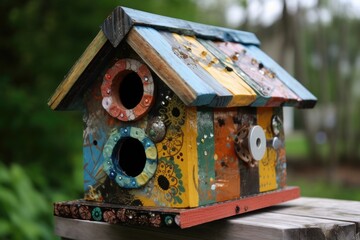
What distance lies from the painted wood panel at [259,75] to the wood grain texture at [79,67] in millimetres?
591

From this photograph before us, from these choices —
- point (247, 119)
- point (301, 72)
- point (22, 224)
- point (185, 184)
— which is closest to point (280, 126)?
point (247, 119)

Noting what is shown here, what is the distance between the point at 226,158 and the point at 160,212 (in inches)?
16.4

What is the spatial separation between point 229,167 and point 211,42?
67 centimetres

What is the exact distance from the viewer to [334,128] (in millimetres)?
11273

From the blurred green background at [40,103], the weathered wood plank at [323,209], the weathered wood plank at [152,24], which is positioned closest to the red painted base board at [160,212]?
the weathered wood plank at [323,209]

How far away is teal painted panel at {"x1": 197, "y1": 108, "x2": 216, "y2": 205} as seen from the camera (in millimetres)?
2176

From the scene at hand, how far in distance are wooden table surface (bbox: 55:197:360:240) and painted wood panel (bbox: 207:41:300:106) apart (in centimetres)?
53

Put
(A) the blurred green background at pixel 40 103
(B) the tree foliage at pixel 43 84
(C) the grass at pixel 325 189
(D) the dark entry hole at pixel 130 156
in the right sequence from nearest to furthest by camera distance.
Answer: (D) the dark entry hole at pixel 130 156 → (A) the blurred green background at pixel 40 103 → (B) the tree foliage at pixel 43 84 → (C) the grass at pixel 325 189

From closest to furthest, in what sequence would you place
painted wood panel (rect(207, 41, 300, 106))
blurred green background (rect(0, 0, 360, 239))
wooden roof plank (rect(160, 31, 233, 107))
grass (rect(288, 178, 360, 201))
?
wooden roof plank (rect(160, 31, 233, 107))
painted wood panel (rect(207, 41, 300, 106))
blurred green background (rect(0, 0, 360, 239))
grass (rect(288, 178, 360, 201))

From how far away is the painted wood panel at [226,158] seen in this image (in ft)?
7.48

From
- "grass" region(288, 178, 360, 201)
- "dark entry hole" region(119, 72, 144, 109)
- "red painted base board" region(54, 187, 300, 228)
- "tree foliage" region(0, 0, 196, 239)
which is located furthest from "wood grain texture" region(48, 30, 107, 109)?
"grass" region(288, 178, 360, 201)

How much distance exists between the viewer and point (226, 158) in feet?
7.64

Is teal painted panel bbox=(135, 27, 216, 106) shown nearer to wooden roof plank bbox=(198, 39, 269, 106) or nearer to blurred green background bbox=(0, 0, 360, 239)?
wooden roof plank bbox=(198, 39, 269, 106)

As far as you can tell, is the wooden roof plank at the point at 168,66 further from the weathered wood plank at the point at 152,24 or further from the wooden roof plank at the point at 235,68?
the wooden roof plank at the point at 235,68
